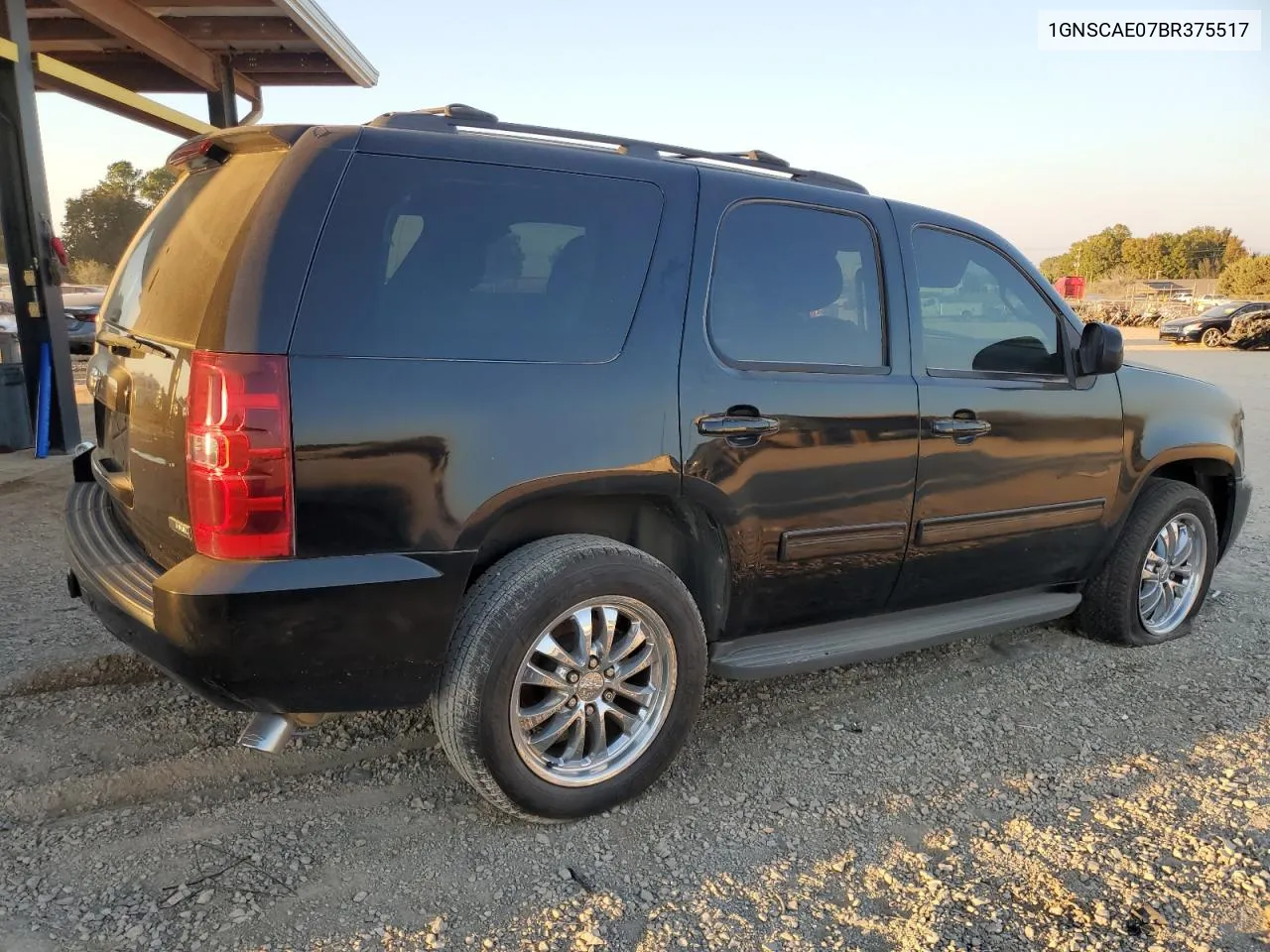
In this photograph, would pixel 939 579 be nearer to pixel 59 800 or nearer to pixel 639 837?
pixel 639 837

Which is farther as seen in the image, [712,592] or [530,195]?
[712,592]

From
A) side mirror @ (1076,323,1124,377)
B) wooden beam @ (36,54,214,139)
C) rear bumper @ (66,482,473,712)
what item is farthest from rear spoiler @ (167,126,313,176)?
wooden beam @ (36,54,214,139)

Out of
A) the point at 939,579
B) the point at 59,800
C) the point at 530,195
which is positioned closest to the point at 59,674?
the point at 59,800

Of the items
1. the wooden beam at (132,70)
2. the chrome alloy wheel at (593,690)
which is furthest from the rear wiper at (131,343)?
the wooden beam at (132,70)

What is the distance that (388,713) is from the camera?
3.20 meters

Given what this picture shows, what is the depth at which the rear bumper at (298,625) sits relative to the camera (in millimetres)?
2139

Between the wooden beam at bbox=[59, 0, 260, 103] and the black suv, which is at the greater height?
the wooden beam at bbox=[59, 0, 260, 103]

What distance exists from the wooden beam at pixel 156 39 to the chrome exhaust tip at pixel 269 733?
7144 mm

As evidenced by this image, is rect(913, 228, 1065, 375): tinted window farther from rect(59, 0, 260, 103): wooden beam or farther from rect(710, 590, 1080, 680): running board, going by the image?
rect(59, 0, 260, 103): wooden beam

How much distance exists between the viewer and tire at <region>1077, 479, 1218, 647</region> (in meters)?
3.99

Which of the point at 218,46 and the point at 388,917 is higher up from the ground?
the point at 218,46

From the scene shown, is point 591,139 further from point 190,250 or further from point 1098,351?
point 1098,351

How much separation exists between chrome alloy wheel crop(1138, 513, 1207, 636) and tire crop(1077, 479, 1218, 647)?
0.04 feet

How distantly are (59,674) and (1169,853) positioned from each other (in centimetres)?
377
